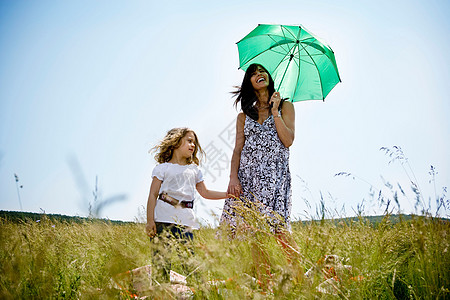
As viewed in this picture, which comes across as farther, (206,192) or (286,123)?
(206,192)

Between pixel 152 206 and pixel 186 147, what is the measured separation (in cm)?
76

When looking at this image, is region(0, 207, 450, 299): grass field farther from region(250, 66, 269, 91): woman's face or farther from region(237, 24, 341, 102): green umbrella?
region(237, 24, 341, 102): green umbrella

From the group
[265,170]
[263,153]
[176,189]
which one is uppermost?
[263,153]

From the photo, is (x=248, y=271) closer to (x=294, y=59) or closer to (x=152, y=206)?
(x=152, y=206)

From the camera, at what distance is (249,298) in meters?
1.33

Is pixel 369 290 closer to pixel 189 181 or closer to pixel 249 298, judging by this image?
pixel 249 298

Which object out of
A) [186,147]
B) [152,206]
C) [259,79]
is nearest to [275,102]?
[259,79]

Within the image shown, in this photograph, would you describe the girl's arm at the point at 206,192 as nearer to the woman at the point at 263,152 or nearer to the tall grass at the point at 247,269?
the woman at the point at 263,152

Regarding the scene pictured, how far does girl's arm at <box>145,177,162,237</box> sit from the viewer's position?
3.26m

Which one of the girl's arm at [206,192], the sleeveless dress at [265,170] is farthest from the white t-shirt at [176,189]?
the sleeveless dress at [265,170]

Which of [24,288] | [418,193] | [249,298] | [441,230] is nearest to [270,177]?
[418,193]

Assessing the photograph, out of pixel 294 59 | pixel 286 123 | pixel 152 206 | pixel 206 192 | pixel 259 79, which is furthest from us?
pixel 206 192

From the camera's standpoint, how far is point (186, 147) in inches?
146

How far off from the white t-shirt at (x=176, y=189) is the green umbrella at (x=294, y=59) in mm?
1309
